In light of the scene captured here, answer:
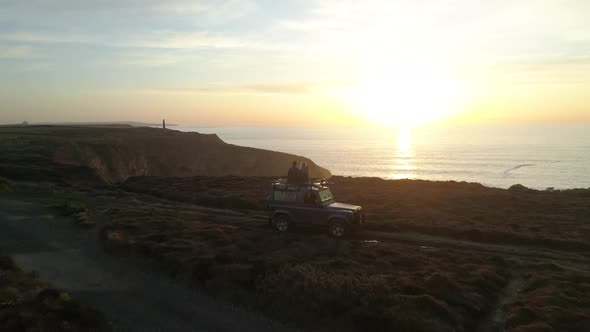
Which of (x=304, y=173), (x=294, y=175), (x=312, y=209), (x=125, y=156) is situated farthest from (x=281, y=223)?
(x=125, y=156)

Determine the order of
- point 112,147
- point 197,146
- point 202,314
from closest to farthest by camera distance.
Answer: point 202,314
point 112,147
point 197,146

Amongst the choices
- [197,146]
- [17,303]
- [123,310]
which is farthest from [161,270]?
[197,146]

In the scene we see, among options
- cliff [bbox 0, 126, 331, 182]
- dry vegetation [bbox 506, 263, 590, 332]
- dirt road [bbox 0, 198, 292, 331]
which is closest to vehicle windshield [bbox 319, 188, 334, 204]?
dirt road [bbox 0, 198, 292, 331]

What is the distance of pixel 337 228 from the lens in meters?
21.5

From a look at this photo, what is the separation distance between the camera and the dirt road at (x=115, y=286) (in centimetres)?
1185

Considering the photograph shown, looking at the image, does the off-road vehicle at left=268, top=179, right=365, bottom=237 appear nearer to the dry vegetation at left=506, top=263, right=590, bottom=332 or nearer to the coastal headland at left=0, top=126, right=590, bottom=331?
the coastal headland at left=0, top=126, right=590, bottom=331

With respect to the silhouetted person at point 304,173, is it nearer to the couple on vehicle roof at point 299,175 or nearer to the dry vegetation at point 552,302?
the couple on vehicle roof at point 299,175

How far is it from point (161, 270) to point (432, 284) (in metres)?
9.55

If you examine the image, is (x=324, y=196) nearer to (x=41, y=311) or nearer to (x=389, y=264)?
(x=389, y=264)

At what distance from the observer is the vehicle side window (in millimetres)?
22203

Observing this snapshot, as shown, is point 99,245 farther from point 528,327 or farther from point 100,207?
point 528,327

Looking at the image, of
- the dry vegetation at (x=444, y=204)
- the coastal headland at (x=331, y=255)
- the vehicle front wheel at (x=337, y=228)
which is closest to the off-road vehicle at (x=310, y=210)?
the vehicle front wheel at (x=337, y=228)

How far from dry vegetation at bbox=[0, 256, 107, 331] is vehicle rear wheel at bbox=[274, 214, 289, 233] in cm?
1125

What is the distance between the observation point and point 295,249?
18.7 metres
